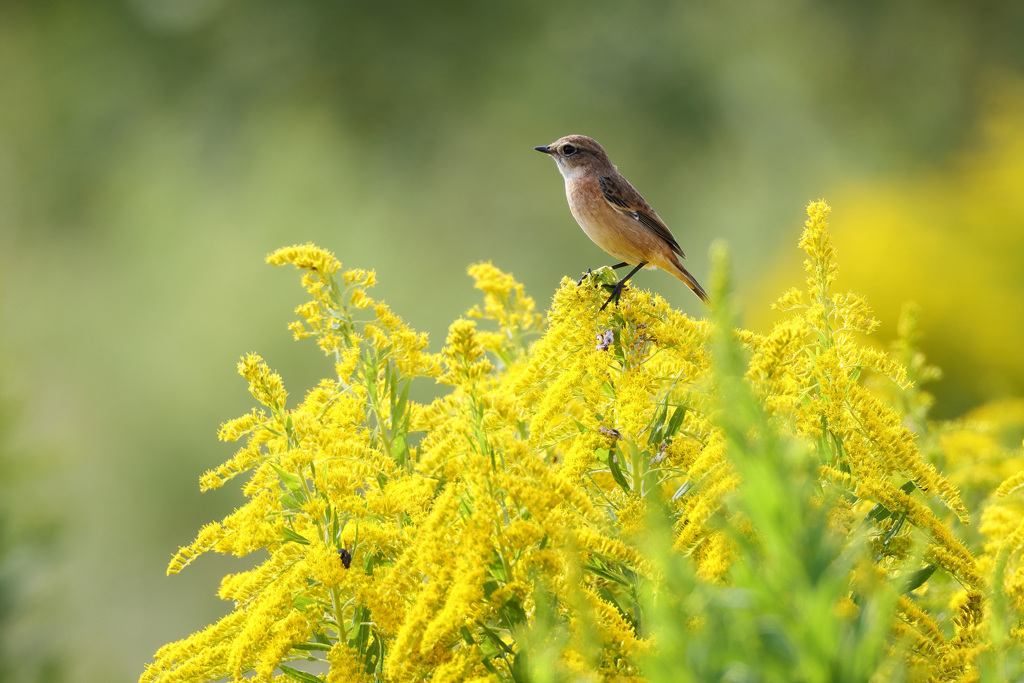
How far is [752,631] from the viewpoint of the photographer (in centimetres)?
39

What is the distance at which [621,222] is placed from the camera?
186cm

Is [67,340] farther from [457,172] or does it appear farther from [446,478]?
[446,478]

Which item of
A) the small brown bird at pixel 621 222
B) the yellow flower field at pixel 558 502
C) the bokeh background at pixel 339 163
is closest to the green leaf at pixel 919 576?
the yellow flower field at pixel 558 502

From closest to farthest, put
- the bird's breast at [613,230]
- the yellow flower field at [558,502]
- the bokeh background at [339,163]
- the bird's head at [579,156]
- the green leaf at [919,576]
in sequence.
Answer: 1. the yellow flower field at [558,502]
2. the green leaf at [919,576]
3. the bird's breast at [613,230]
4. the bird's head at [579,156]
5. the bokeh background at [339,163]

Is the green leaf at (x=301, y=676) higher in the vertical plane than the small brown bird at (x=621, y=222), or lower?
lower

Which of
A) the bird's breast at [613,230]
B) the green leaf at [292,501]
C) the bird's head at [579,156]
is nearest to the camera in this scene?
the green leaf at [292,501]

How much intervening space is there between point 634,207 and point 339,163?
8174 mm

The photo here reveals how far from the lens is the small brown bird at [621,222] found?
1.85 metres

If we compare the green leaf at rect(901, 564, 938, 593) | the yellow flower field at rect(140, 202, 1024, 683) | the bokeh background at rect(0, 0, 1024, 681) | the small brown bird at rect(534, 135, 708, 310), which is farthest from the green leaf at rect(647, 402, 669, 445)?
the bokeh background at rect(0, 0, 1024, 681)

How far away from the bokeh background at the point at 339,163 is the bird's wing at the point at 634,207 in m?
3.46

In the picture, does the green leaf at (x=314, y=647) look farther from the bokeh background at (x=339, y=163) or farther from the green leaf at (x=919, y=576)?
the bokeh background at (x=339, y=163)

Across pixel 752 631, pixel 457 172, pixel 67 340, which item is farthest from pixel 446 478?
pixel 67 340

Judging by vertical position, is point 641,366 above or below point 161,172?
below

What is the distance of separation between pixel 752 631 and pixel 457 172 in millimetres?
9161
